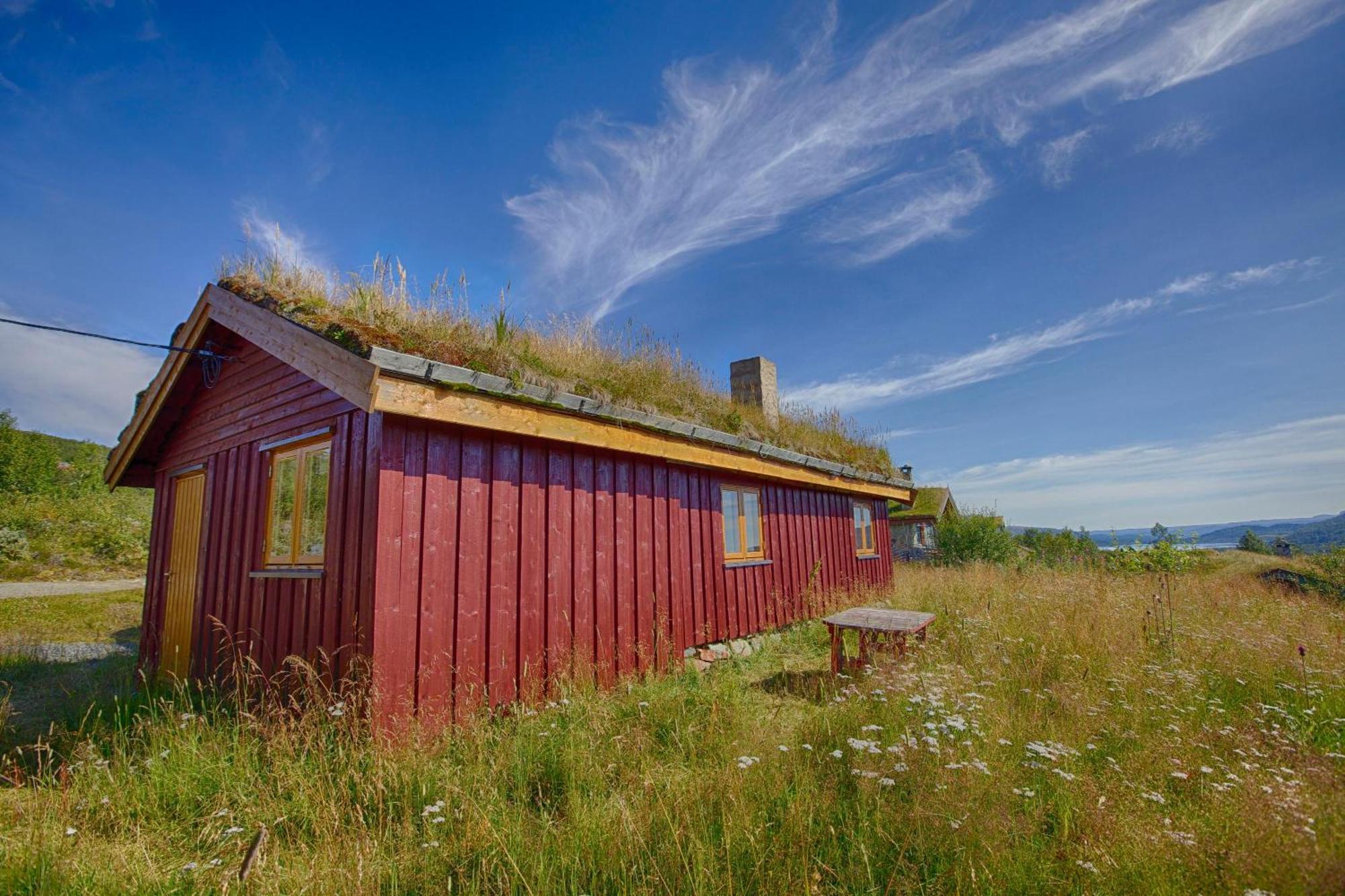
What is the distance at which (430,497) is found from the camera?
15.5 feet

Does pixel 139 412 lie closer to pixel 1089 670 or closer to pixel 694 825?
pixel 694 825

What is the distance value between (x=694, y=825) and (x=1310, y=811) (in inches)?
98.0

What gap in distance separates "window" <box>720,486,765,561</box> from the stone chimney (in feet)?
6.38

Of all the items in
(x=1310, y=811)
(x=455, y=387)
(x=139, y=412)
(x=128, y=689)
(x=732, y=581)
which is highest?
(x=139, y=412)

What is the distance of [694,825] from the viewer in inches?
113

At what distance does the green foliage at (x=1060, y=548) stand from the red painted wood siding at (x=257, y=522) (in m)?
14.6

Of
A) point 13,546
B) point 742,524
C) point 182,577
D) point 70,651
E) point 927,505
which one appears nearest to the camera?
point 182,577

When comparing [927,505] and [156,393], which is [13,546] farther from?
[927,505]

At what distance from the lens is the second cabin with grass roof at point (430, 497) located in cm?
454

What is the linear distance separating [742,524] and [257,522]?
5.73m

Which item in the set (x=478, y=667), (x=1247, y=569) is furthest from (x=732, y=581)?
(x=1247, y=569)

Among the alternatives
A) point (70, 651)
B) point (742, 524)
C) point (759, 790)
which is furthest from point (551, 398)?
point (70, 651)

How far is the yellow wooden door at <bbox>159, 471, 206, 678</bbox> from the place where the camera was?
6.85 metres

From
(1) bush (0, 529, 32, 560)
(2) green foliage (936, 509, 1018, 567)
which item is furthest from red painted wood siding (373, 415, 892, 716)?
(1) bush (0, 529, 32, 560)
